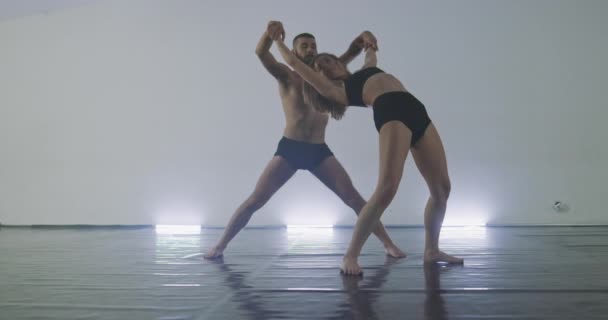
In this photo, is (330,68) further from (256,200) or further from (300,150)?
(256,200)

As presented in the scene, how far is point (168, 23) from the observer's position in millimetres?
5605

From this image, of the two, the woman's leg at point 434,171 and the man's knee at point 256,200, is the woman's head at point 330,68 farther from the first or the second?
the man's knee at point 256,200

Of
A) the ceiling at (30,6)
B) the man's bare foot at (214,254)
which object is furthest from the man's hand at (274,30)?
the ceiling at (30,6)

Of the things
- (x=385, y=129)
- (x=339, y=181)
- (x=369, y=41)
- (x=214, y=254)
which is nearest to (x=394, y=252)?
(x=339, y=181)

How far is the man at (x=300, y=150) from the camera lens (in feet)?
7.98

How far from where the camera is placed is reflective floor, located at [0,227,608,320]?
4.32ft

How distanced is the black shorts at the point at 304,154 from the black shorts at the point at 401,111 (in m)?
0.56

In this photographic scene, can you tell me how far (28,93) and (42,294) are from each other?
5.11m

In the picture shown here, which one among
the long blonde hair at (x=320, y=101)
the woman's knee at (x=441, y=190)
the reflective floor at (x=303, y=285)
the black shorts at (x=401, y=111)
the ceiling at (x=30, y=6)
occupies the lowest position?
the reflective floor at (x=303, y=285)

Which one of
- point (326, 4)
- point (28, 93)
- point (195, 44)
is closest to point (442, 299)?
point (326, 4)

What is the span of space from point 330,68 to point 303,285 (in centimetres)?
101

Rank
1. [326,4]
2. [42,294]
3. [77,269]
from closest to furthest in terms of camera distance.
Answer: [42,294] < [77,269] < [326,4]

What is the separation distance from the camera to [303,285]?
67.0 inches

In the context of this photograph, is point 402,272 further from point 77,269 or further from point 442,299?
point 77,269
